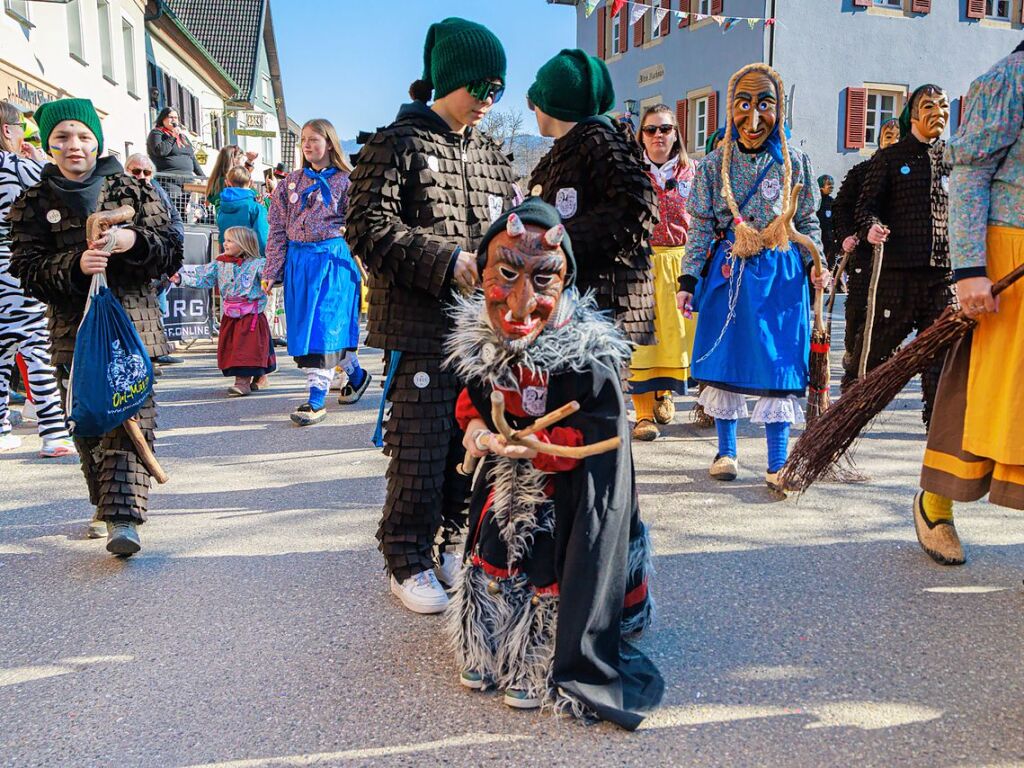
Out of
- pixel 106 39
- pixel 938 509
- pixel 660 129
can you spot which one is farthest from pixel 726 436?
pixel 106 39

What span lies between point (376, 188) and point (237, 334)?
527 cm

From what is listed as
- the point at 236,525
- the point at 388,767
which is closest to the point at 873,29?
the point at 236,525

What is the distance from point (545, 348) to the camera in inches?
97.4

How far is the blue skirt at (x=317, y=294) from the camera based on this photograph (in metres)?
6.70

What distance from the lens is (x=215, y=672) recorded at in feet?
9.25

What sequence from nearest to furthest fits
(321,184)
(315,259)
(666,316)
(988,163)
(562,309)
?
(562,309) < (988,163) < (666,316) < (321,184) < (315,259)

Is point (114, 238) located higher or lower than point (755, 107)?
lower

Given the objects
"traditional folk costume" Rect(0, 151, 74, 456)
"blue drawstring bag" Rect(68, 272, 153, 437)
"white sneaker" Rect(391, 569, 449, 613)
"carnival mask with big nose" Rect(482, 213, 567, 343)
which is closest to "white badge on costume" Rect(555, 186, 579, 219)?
"carnival mask with big nose" Rect(482, 213, 567, 343)

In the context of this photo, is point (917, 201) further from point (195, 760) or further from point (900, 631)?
point (195, 760)

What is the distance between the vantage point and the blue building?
72.9ft

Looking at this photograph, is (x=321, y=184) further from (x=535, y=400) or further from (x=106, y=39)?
(x=106, y=39)

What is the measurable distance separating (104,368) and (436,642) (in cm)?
176

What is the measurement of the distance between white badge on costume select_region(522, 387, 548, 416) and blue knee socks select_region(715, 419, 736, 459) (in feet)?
8.76

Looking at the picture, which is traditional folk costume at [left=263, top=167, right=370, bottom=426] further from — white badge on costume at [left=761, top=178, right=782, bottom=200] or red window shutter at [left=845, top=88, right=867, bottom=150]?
red window shutter at [left=845, top=88, right=867, bottom=150]
